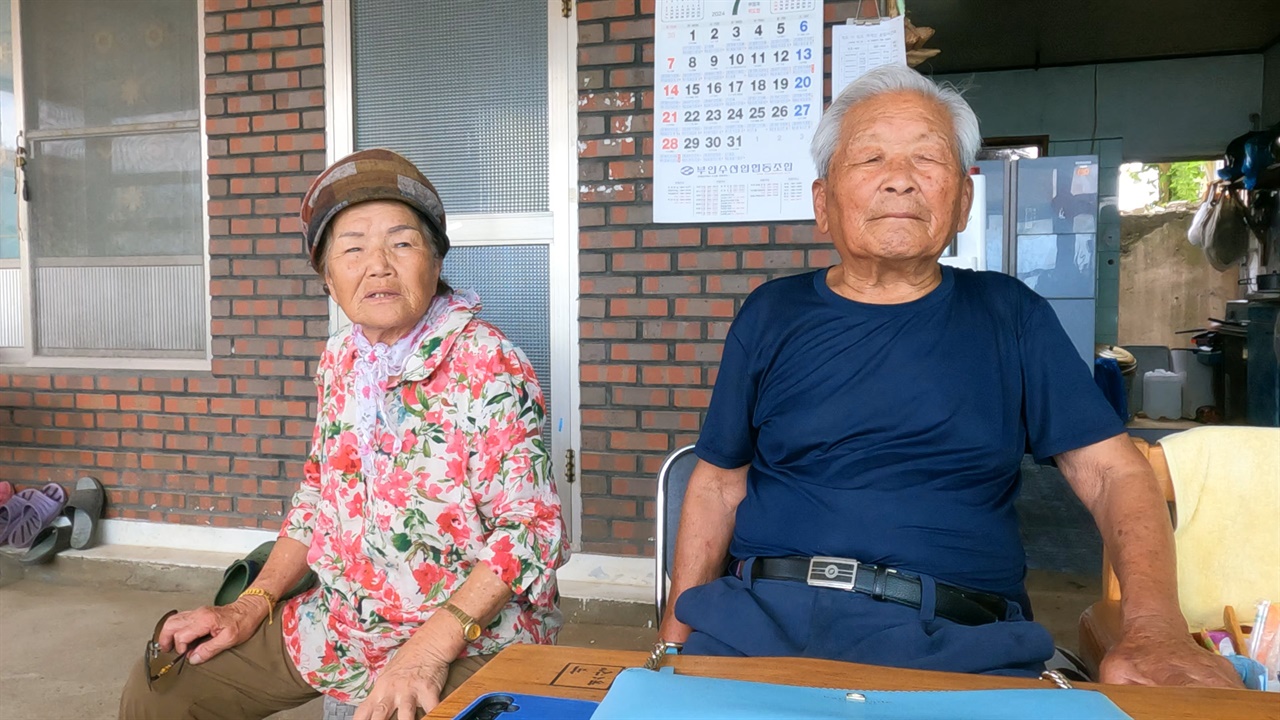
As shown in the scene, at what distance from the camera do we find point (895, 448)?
1.38 metres

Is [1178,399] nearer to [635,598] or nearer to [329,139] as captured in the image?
[635,598]

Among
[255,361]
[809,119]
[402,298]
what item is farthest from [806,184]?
[255,361]

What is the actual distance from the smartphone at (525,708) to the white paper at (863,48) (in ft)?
8.23

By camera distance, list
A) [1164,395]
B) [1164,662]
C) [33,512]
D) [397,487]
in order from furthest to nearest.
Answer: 1. [1164,395]
2. [33,512]
3. [397,487]
4. [1164,662]

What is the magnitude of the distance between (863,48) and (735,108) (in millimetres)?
472

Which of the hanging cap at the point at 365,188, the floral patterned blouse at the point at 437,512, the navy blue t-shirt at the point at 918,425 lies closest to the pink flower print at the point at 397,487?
the floral patterned blouse at the point at 437,512

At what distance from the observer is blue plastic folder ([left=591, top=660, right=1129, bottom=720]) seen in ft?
2.21

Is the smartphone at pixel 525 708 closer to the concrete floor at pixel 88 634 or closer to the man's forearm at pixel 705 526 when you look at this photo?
the man's forearm at pixel 705 526

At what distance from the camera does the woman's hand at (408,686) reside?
4.03 ft

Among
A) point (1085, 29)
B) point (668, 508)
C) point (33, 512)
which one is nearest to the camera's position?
point (668, 508)

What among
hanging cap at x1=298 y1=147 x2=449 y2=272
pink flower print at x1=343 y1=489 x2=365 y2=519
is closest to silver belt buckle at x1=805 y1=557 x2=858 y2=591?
pink flower print at x1=343 y1=489 x2=365 y2=519

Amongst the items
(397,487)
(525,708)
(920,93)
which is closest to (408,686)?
(397,487)

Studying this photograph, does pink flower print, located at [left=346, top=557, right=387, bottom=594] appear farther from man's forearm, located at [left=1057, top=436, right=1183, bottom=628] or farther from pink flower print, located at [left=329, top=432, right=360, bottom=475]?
man's forearm, located at [left=1057, top=436, right=1183, bottom=628]

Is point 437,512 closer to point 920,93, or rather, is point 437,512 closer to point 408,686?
point 408,686
